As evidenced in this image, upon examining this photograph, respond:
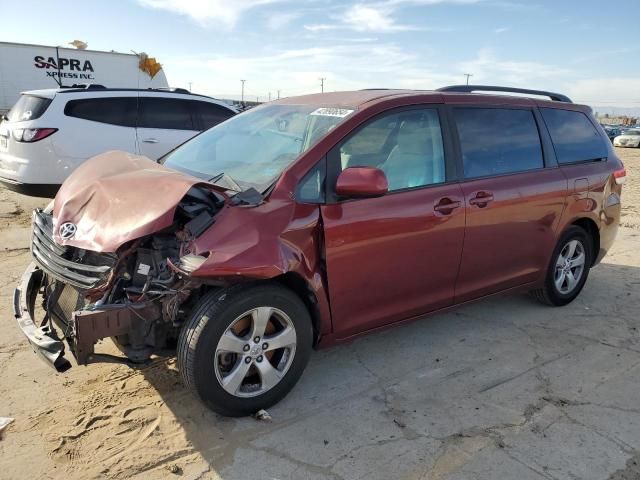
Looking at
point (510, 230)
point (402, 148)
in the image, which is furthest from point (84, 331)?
point (510, 230)

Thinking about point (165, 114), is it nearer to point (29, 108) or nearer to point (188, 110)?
point (188, 110)

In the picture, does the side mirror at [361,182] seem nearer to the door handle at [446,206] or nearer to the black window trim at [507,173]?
the door handle at [446,206]

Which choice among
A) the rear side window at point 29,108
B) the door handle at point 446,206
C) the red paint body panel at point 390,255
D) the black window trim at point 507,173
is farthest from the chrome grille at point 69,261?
the rear side window at point 29,108

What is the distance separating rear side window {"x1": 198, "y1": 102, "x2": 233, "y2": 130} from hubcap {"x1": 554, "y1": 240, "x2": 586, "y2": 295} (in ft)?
18.7

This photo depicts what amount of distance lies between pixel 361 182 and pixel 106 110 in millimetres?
5755

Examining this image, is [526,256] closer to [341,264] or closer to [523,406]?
[523,406]

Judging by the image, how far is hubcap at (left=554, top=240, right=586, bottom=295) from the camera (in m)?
4.63

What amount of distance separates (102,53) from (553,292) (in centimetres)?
1842

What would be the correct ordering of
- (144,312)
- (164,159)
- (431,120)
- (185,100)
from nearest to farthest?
(144,312) < (431,120) < (164,159) < (185,100)

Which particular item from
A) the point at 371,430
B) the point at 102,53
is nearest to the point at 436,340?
the point at 371,430

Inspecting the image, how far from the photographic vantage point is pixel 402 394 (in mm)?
3258

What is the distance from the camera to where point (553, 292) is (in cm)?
463

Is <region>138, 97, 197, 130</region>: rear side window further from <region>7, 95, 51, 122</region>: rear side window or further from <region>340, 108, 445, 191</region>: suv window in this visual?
<region>340, 108, 445, 191</region>: suv window

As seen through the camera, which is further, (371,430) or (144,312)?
(371,430)
